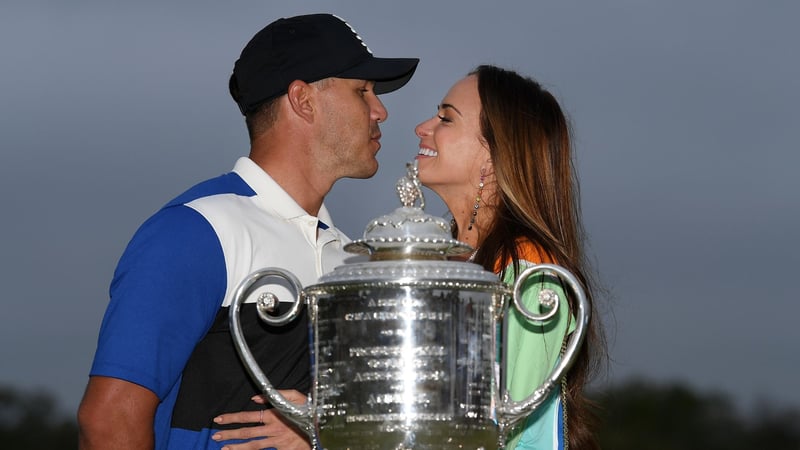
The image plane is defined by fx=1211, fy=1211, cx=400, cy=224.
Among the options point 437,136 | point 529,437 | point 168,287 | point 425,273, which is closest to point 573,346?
point 425,273

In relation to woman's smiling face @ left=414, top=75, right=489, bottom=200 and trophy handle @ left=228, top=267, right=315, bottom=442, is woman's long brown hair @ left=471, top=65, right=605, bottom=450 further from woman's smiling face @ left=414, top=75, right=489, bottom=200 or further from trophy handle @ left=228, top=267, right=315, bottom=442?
trophy handle @ left=228, top=267, right=315, bottom=442

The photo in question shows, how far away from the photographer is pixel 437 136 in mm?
3404

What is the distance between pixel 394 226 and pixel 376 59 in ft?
3.78

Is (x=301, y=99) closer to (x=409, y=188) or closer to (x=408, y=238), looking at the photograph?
(x=409, y=188)

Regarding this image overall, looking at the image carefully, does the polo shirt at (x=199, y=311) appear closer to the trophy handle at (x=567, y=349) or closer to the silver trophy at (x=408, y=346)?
the silver trophy at (x=408, y=346)

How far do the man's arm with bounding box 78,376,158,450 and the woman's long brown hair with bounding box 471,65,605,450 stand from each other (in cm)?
92

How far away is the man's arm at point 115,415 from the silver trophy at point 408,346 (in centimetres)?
46

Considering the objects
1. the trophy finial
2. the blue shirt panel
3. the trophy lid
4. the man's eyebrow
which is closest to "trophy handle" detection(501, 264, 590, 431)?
the trophy lid

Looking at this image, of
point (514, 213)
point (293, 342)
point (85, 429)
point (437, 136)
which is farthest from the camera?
point (437, 136)

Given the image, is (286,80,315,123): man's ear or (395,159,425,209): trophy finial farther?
(286,80,315,123): man's ear

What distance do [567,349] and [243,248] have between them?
93 centimetres

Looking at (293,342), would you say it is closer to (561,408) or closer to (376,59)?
(561,408)

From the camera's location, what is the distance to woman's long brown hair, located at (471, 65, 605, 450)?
3.10m

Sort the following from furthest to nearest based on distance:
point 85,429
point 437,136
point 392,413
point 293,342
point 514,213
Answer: point 437,136 < point 514,213 < point 293,342 < point 85,429 < point 392,413
